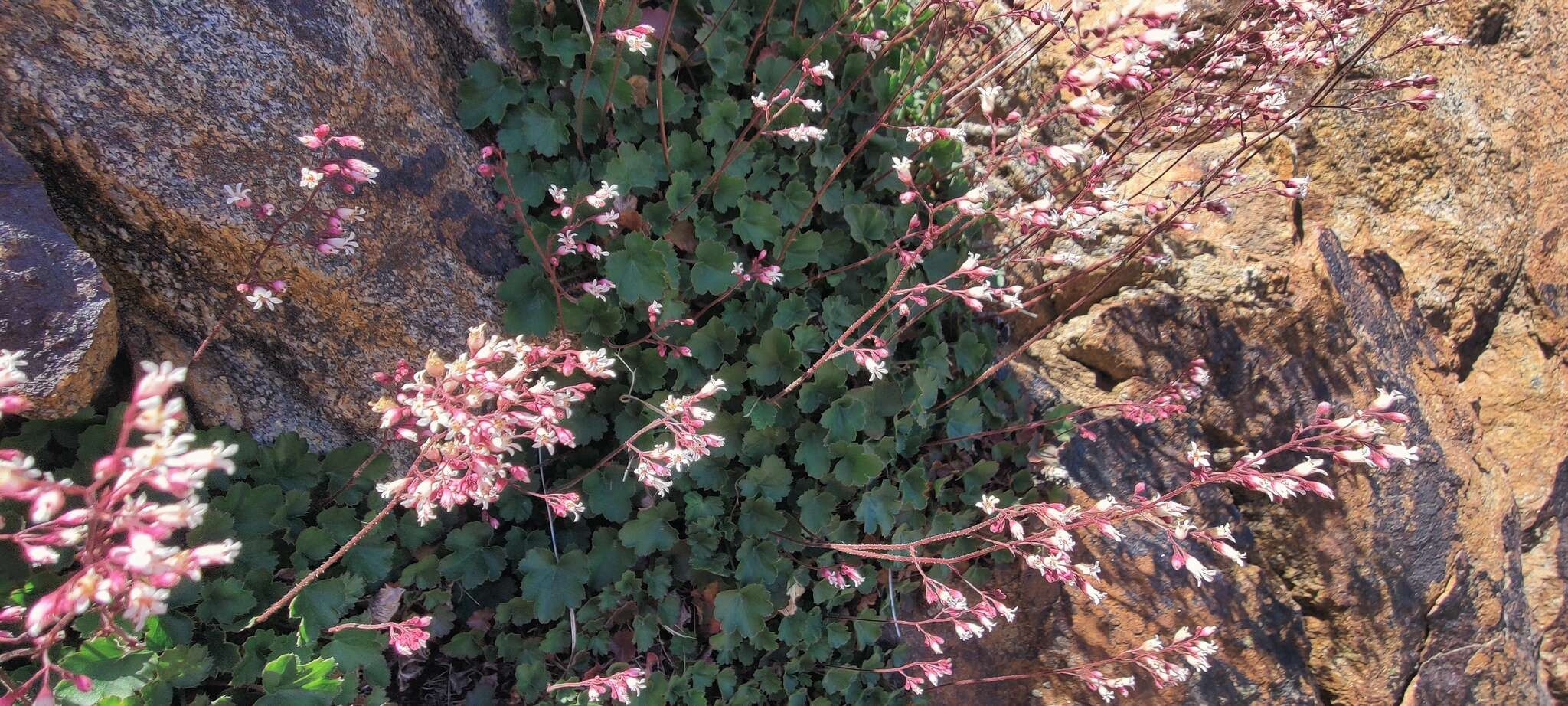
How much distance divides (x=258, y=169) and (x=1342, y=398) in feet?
12.6

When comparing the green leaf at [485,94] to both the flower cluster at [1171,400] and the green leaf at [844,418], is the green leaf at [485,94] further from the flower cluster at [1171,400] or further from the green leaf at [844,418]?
the flower cluster at [1171,400]

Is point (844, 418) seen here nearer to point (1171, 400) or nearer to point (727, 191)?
point (727, 191)

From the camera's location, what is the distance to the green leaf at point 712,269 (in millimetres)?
3057

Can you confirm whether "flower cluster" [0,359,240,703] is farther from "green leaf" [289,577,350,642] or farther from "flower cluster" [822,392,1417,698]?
"flower cluster" [822,392,1417,698]

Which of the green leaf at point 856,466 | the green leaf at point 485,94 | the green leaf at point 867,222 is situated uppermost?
the green leaf at point 485,94

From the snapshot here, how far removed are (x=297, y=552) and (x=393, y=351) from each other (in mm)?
649

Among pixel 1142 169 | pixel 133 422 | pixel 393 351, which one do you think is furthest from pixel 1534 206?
pixel 133 422

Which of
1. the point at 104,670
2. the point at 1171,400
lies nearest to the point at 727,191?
the point at 1171,400

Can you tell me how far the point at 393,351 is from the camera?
→ 8.77 feet

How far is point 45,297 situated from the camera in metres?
2.02

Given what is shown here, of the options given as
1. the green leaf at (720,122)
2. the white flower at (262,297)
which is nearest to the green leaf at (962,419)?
the green leaf at (720,122)

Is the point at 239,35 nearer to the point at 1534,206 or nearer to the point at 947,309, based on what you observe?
the point at 947,309

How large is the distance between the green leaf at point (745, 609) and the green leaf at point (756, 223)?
4.15 ft

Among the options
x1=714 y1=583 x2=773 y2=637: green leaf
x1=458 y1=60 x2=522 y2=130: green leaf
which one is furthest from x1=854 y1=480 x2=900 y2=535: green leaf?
x1=458 y1=60 x2=522 y2=130: green leaf
